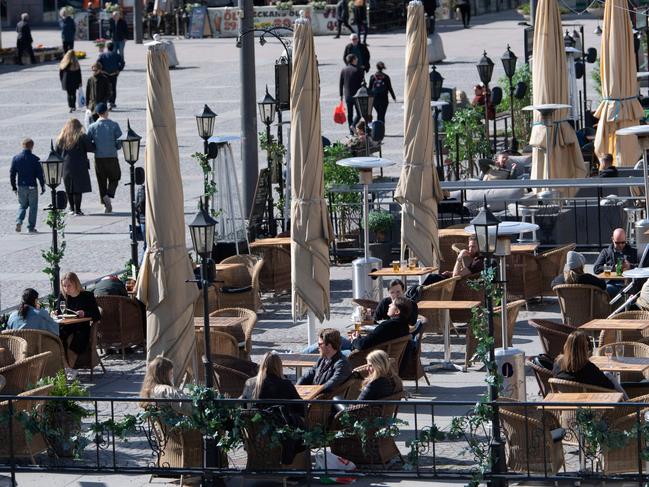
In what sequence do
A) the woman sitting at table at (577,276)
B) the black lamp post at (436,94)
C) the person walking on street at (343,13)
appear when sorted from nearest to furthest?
the woman sitting at table at (577,276)
the black lamp post at (436,94)
the person walking on street at (343,13)

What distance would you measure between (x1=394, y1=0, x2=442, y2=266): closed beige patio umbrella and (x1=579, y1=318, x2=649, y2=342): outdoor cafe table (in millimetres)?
3676

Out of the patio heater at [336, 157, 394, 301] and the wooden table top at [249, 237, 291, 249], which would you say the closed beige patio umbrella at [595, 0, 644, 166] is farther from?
the patio heater at [336, 157, 394, 301]

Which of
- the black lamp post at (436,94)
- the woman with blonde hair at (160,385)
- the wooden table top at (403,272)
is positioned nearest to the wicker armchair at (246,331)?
the wooden table top at (403,272)

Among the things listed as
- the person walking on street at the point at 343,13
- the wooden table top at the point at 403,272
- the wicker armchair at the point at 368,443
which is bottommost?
the wicker armchair at the point at 368,443

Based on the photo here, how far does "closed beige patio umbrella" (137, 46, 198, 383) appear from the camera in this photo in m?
15.5

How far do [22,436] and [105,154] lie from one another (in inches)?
584

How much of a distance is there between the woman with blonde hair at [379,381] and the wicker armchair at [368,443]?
0.06 metres

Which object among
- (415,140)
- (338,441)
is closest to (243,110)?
(415,140)

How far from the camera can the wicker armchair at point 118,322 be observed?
60.5 ft

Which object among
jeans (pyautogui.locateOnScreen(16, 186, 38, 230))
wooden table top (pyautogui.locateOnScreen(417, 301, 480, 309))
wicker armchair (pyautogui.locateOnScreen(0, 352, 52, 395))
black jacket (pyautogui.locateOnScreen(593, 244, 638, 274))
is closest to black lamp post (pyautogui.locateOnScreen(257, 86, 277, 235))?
jeans (pyautogui.locateOnScreen(16, 186, 38, 230))

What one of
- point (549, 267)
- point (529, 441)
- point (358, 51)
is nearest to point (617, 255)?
point (549, 267)

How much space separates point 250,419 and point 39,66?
39626 mm

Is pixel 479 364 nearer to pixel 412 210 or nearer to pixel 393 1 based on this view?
pixel 412 210

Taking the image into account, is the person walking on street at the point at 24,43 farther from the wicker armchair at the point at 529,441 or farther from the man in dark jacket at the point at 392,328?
the wicker armchair at the point at 529,441
